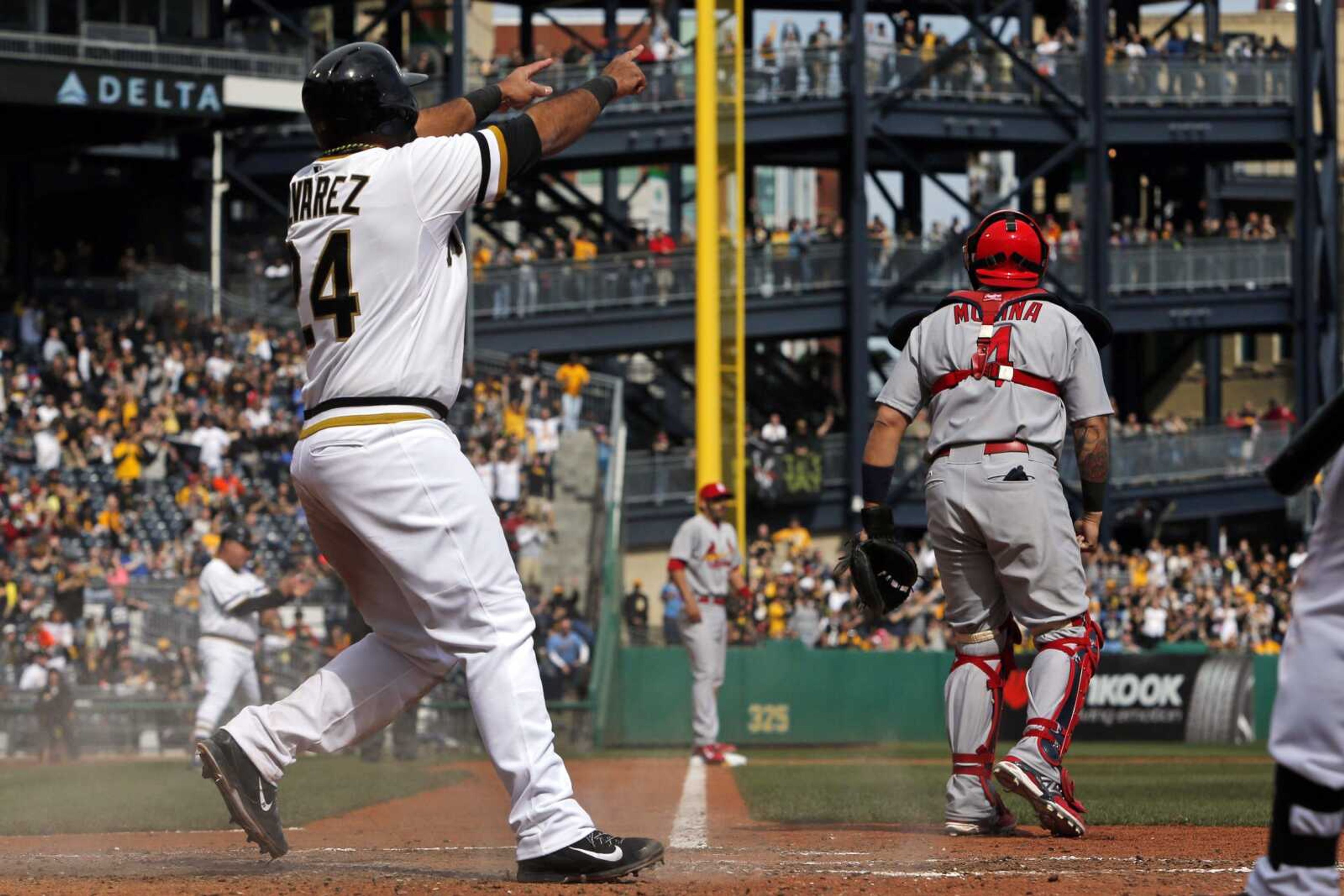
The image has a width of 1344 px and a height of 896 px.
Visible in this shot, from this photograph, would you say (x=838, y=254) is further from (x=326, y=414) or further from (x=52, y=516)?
(x=326, y=414)

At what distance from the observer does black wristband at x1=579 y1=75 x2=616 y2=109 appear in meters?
5.82

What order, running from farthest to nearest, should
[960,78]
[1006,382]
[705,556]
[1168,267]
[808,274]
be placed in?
1. [1168,267]
2. [960,78]
3. [808,274]
4. [705,556]
5. [1006,382]

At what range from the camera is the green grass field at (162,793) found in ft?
31.3

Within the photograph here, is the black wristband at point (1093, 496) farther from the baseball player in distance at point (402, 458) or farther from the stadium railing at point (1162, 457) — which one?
the stadium railing at point (1162, 457)

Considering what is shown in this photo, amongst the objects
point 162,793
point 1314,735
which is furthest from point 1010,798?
point 1314,735

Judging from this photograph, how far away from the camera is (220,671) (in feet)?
51.8

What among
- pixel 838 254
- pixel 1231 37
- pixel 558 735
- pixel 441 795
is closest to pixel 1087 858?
pixel 441 795

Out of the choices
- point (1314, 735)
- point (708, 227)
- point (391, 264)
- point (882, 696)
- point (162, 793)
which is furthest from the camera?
point (708, 227)

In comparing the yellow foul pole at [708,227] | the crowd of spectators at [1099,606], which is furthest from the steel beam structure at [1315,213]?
the yellow foul pole at [708,227]

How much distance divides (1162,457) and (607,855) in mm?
32030

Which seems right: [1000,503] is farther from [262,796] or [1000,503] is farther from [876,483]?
[262,796]

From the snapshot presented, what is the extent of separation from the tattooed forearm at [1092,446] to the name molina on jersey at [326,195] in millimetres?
3008

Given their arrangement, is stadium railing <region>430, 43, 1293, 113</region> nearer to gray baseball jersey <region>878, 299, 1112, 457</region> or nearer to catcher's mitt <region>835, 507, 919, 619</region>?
gray baseball jersey <region>878, 299, 1112, 457</region>

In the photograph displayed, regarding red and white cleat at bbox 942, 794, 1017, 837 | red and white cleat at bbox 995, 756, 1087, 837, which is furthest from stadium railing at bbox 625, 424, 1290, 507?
red and white cleat at bbox 995, 756, 1087, 837
